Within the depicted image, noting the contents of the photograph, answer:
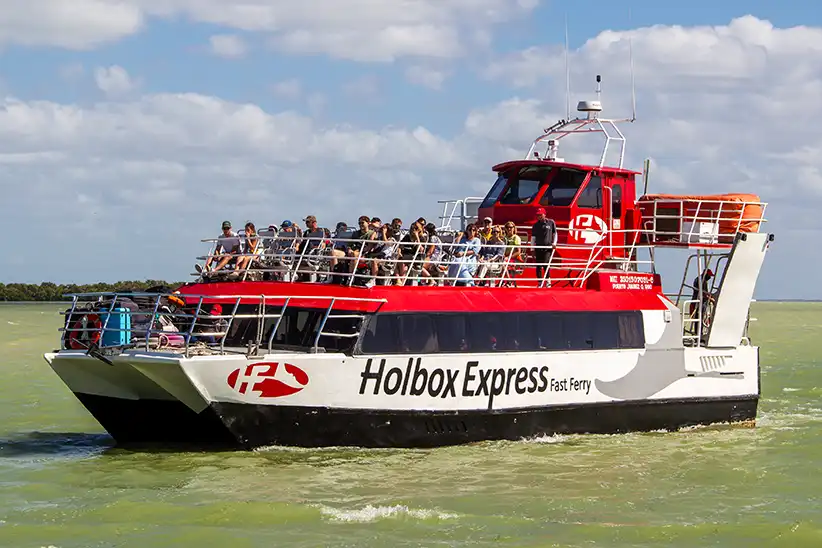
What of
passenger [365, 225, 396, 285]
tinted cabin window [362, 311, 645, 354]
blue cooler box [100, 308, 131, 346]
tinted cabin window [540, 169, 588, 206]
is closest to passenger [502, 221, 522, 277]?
tinted cabin window [362, 311, 645, 354]

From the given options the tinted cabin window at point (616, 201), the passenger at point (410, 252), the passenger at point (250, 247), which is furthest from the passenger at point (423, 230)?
the tinted cabin window at point (616, 201)

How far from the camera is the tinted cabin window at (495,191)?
814 inches

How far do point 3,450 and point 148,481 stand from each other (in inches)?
142

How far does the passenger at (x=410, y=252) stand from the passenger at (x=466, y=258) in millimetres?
559

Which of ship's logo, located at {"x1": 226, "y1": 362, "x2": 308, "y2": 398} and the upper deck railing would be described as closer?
ship's logo, located at {"x1": 226, "y1": 362, "x2": 308, "y2": 398}

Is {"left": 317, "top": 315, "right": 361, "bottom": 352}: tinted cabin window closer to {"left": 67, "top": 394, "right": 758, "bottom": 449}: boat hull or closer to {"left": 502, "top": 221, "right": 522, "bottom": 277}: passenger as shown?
{"left": 67, "top": 394, "right": 758, "bottom": 449}: boat hull

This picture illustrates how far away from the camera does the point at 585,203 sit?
2002 cm

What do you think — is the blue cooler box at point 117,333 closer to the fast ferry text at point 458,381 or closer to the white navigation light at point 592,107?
the fast ferry text at point 458,381

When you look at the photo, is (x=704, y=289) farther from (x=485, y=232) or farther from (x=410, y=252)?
(x=410, y=252)

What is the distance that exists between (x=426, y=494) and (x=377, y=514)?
1.12 metres

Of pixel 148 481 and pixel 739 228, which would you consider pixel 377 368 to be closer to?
pixel 148 481

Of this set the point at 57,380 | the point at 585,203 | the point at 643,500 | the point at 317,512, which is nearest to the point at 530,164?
the point at 585,203

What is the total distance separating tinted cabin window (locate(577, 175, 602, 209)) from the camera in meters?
20.0

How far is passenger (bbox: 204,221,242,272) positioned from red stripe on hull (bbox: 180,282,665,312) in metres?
0.40
